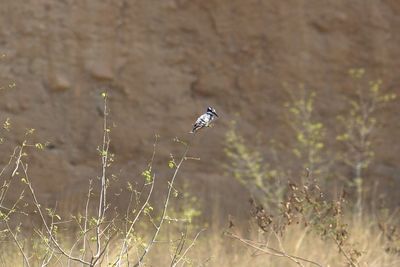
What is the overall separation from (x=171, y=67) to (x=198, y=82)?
0.25 m

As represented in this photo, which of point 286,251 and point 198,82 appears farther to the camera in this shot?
point 198,82

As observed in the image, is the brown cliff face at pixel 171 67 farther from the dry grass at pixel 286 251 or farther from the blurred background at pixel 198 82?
the dry grass at pixel 286 251

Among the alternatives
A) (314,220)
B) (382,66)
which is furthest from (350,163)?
(314,220)

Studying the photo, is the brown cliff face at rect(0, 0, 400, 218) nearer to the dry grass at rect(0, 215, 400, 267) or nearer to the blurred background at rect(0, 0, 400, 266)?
the blurred background at rect(0, 0, 400, 266)

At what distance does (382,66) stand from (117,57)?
2.07m

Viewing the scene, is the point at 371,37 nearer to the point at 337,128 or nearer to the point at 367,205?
the point at 337,128

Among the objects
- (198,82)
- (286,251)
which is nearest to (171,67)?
(198,82)

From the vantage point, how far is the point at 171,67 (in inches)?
285

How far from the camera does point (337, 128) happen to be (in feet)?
24.7

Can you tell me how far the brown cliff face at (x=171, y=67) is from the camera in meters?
6.93

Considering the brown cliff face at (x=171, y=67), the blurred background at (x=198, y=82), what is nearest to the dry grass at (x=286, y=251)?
the blurred background at (x=198, y=82)

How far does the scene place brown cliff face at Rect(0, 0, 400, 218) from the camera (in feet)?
22.7

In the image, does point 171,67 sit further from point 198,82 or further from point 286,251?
point 286,251

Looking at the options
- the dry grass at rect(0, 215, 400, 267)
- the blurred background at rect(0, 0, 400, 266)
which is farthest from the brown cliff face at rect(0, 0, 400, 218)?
the dry grass at rect(0, 215, 400, 267)
